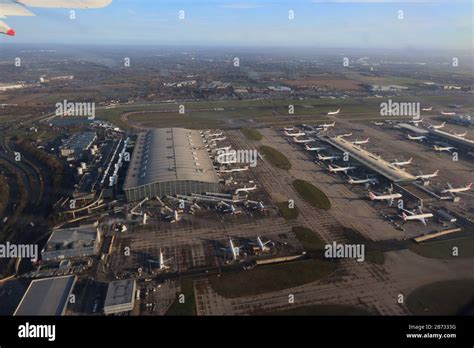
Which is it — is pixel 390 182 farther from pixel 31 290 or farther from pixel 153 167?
pixel 31 290

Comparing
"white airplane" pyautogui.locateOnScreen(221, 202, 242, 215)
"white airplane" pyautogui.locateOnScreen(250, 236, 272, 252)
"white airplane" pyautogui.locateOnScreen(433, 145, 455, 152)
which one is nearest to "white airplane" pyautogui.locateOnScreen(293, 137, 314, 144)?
"white airplane" pyautogui.locateOnScreen(433, 145, 455, 152)

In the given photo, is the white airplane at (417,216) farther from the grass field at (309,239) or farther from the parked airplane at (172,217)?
the parked airplane at (172,217)

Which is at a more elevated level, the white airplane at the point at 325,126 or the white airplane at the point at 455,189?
the white airplane at the point at 325,126

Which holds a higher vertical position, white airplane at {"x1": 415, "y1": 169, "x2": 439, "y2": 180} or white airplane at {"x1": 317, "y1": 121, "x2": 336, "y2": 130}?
white airplane at {"x1": 317, "y1": 121, "x2": 336, "y2": 130}

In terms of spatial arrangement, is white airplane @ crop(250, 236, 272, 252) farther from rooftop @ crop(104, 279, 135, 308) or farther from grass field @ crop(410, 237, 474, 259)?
grass field @ crop(410, 237, 474, 259)

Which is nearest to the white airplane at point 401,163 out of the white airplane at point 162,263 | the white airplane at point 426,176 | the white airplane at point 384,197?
the white airplane at point 426,176

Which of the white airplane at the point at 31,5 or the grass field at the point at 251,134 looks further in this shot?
the grass field at the point at 251,134
